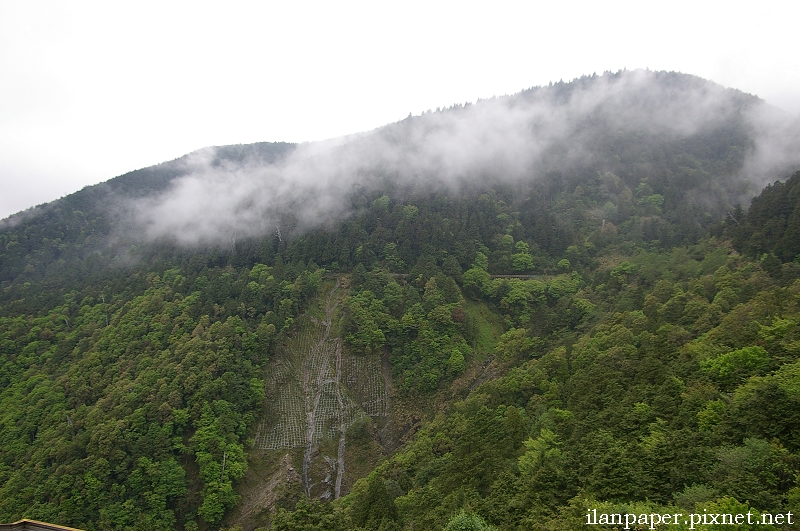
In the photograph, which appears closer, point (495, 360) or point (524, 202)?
point (495, 360)

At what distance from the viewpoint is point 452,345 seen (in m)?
44.6

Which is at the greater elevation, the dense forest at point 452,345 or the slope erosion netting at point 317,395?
the dense forest at point 452,345

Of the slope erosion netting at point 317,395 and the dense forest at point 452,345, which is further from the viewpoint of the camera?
the slope erosion netting at point 317,395

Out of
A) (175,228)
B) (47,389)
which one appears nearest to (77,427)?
(47,389)

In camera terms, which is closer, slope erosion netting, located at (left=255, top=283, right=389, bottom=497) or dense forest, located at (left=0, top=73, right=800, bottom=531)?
dense forest, located at (left=0, top=73, right=800, bottom=531)

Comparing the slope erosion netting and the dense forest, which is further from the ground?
the dense forest

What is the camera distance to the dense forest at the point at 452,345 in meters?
16.4

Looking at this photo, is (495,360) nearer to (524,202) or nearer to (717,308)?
(717,308)

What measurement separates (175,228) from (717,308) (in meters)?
73.2

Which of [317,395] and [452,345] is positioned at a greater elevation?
[452,345]

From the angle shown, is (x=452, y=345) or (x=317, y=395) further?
(x=452, y=345)

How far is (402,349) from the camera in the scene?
46.1m

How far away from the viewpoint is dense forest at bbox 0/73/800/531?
1644 centimetres

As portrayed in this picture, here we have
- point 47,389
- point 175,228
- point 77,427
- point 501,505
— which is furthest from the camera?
point 175,228
